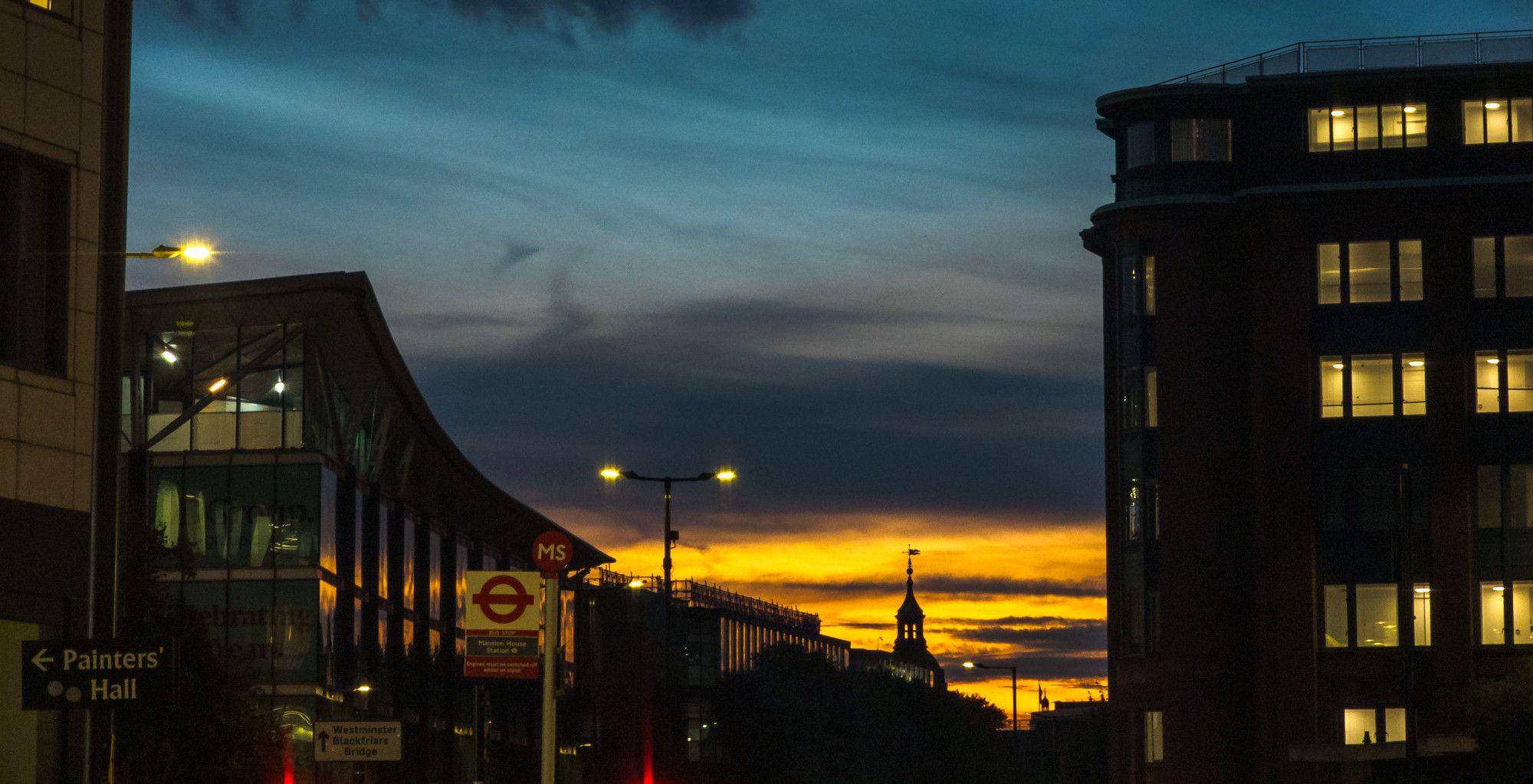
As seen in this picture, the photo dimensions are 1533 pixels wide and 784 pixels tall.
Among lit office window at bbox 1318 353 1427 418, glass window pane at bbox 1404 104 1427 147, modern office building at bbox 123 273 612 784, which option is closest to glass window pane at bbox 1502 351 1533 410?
lit office window at bbox 1318 353 1427 418

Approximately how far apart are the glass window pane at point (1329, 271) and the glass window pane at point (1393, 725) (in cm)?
1511

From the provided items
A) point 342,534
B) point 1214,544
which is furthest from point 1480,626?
point 342,534

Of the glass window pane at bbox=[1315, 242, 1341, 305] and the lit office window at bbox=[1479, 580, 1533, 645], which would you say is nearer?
the lit office window at bbox=[1479, 580, 1533, 645]

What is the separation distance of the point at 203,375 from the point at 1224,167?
1538 inches

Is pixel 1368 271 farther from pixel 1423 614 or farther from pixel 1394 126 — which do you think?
pixel 1423 614

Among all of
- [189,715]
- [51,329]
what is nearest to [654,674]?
[189,715]

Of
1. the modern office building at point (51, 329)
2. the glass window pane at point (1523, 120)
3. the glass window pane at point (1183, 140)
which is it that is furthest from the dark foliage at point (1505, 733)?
the modern office building at point (51, 329)

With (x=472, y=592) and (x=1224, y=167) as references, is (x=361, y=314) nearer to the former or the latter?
(x=1224, y=167)

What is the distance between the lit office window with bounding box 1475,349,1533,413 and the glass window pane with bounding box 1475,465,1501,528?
7.29ft

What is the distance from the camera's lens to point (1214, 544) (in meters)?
78.9

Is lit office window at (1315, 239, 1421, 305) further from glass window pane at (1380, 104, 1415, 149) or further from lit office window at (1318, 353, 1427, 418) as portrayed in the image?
glass window pane at (1380, 104, 1415, 149)

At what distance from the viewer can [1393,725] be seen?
74.8 metres

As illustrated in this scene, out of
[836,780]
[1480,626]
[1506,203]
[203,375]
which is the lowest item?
[836,780]

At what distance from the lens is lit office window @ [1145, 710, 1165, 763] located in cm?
7806
